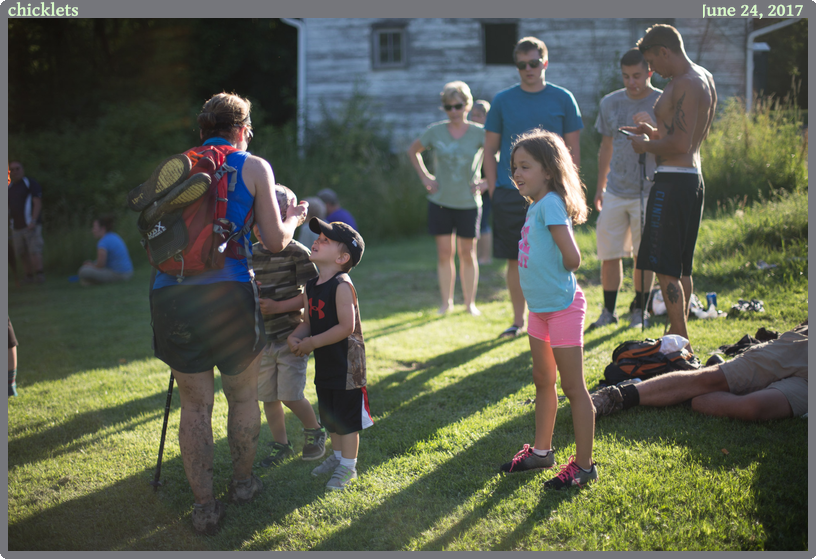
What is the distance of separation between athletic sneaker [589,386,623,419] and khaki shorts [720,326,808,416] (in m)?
0.62

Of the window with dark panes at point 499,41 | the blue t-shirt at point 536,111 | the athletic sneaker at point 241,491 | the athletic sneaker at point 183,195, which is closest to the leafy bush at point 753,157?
the blue t-shirt at point 536,111

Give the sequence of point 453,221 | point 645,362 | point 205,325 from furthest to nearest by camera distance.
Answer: point 453,221, point 645,362, point 205,325

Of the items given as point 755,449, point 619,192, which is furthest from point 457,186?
point 755,449

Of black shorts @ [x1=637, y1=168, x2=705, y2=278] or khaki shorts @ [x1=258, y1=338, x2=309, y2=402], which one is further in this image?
Result: black shorts @ [x1=637, y1=168, x2=705, y2=278]

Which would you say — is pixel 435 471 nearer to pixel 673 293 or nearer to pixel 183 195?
pixel 183 195

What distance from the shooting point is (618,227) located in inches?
218

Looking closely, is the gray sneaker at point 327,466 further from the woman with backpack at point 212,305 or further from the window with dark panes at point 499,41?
the window with dark panes at point 499,41

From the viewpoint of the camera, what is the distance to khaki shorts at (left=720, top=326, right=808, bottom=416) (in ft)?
11.3

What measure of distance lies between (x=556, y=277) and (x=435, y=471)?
1185 millimetres

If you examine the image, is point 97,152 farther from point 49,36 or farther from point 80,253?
point 49,36

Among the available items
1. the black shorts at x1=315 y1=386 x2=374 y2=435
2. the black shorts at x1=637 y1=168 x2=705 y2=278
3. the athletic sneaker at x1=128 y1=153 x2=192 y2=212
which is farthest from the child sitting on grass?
the black shorts at x1=637 y1=168 x2=705 y2=278

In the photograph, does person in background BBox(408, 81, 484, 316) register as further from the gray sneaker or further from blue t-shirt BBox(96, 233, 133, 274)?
blue t-shirt BBox(96, 233, 133, 274)

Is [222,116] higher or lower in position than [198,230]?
higher

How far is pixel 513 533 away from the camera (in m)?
2.58
